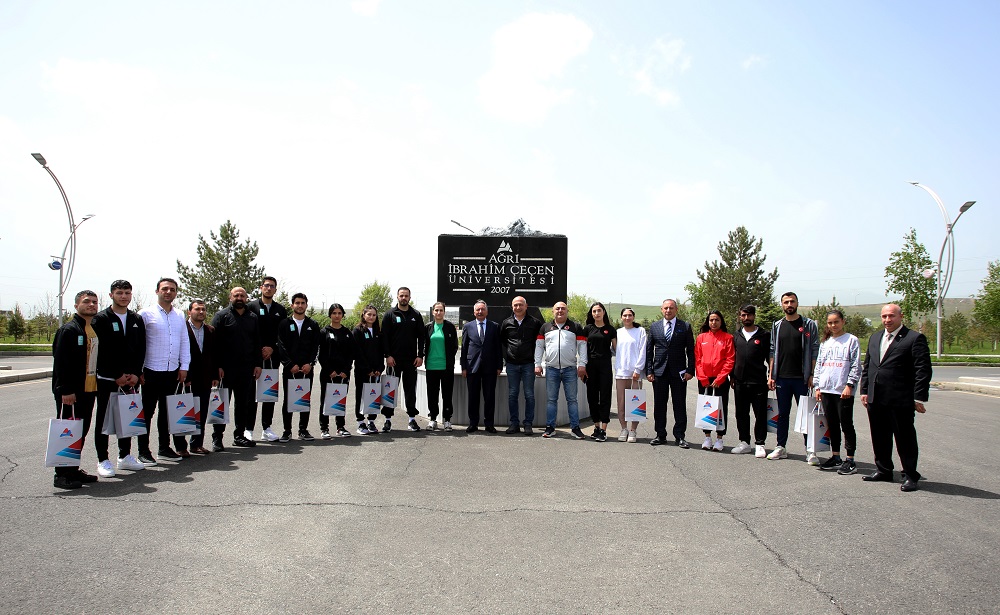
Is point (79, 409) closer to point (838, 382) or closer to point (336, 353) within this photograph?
point (336, 353)

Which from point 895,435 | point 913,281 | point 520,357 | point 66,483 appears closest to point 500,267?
point 520,357

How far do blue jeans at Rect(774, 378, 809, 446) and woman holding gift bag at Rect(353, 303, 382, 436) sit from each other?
5.54 meters

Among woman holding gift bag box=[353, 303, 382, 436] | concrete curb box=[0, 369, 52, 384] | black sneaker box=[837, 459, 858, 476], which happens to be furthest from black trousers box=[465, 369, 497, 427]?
concrete curb box=[0, 369, 52, 384]

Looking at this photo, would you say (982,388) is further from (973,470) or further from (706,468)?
(706,468)

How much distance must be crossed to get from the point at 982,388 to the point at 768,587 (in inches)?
709

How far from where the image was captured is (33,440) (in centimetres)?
866

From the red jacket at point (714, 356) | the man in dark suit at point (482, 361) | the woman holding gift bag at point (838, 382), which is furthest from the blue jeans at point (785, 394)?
the man in dark suit at point (482, 361)

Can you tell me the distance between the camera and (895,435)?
665 centimetres

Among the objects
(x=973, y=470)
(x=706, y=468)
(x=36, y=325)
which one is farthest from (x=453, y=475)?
(x=36, y=325)

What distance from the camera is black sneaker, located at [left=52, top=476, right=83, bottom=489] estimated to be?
6038 millimetres

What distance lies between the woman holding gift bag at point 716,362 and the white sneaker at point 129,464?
6.78 meters

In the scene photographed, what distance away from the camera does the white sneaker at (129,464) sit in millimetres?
6852

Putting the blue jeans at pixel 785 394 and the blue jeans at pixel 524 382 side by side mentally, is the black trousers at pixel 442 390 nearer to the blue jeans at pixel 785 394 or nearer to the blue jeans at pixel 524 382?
the blue jeans at pixel 524 382

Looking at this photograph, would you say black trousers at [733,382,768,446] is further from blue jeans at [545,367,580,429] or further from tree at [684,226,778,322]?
tree at [684,226,778,322]
